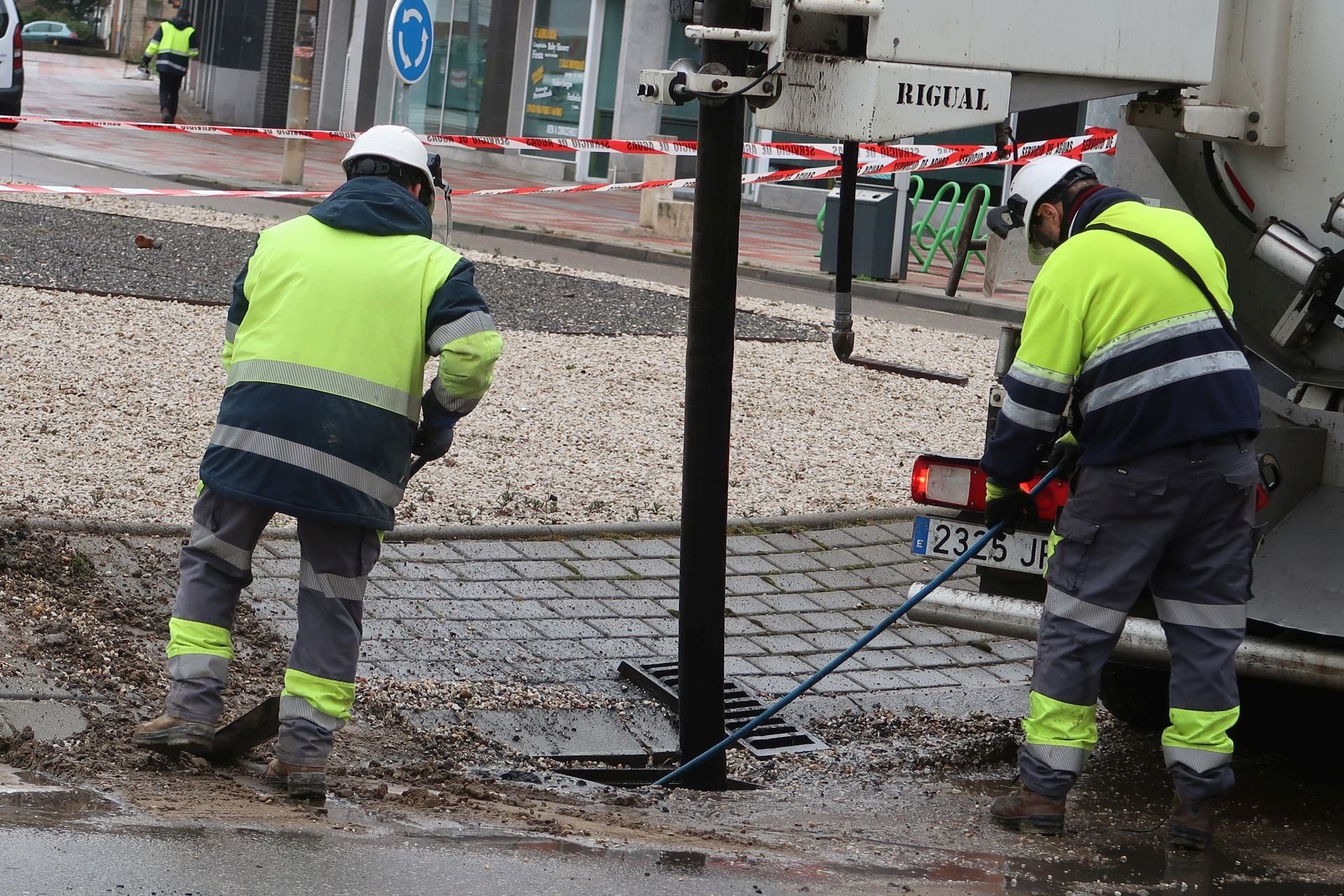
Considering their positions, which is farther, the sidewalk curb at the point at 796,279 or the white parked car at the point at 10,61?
the white parked car at the point at 10,61

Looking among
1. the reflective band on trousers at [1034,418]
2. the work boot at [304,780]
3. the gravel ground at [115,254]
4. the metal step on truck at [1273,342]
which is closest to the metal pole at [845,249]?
the metal step on truck at [1273,342]

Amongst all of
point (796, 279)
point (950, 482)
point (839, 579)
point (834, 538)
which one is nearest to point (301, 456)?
point (950, 482)

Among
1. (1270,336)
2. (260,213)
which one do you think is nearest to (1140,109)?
(1270,336)

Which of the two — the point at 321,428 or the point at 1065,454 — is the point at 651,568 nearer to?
the point at 1065,454

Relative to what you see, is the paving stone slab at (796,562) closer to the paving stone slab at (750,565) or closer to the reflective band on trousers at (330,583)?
the paving stone slab at (750,565)

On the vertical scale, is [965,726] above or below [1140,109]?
below

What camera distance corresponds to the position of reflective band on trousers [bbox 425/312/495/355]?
13.4ft

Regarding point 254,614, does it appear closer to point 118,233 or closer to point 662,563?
point 662,563

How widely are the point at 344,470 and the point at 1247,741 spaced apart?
295cm

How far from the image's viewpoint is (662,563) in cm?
648

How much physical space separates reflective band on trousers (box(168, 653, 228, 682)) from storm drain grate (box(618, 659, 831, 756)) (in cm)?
149

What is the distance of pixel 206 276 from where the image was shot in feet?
36.4

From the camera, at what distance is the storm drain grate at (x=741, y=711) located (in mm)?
5188

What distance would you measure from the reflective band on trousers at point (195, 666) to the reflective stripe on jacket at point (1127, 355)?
2045mm
